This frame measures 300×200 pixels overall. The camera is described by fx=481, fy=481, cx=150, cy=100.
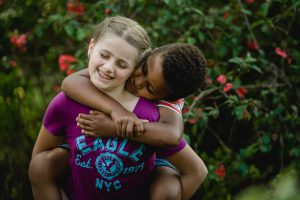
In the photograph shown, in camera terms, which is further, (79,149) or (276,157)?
(276,157)

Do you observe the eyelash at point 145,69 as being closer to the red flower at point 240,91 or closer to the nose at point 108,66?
the nose at point 108,66

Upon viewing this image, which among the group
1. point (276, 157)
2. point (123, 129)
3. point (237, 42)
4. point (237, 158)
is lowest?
point (276, 157)

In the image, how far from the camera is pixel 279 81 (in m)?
3.82

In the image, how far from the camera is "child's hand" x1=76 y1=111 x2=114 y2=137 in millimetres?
1952

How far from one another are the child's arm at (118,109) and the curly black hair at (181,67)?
0.41 feet

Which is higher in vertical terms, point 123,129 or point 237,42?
point 123,129

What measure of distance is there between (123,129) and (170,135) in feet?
0.64

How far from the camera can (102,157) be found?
2.00 metres

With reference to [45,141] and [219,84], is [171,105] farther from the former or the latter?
[219,84]

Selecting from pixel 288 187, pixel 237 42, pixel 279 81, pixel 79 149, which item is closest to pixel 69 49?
pixel 237 42

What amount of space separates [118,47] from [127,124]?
33 cm

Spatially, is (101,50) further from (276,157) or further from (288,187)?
(276,157)

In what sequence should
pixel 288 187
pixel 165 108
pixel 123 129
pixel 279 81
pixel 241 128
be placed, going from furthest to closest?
pixel 241 128 → pixel 279 81 → pixel 165 108 → pixel 123 129 → pixel 288 187

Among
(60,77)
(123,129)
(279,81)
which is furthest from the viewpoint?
(60,77)
